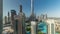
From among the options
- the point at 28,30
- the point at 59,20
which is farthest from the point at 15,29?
the point at 59,20

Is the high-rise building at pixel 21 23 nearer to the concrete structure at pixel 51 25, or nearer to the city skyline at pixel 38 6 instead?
the city skyline at pixel 38 6

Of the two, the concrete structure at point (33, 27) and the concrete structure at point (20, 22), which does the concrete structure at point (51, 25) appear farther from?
the concrete structure at point (20, 22)

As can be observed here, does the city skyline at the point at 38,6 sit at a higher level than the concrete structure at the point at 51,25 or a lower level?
higher

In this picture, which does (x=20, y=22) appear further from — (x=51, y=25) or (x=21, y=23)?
(x=51, y=25)

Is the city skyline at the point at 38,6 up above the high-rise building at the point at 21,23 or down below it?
above

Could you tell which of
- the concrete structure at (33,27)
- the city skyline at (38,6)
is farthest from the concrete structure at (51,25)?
the concrete structure at (33,27)

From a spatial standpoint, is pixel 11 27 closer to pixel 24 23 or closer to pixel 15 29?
pixel 15 29

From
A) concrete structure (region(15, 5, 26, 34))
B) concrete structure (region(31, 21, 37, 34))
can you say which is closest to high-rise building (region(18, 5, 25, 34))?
concrete structure (region(15, 5, 26, 34))

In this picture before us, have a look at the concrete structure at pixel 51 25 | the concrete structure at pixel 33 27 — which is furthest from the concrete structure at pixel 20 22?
the concrete structure at pixel 51 25

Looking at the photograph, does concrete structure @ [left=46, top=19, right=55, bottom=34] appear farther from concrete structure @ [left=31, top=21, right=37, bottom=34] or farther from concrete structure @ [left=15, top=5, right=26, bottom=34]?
concrete structure @ [left=15, top=5, right=26, bottom=34]
